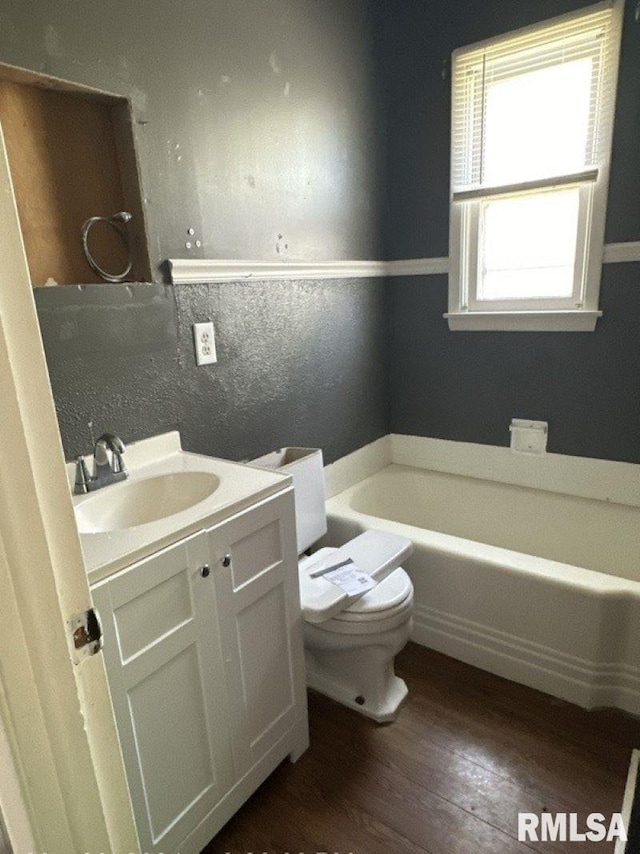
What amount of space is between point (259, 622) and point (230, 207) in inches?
51.5

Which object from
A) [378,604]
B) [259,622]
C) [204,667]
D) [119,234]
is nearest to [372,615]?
[378,604]

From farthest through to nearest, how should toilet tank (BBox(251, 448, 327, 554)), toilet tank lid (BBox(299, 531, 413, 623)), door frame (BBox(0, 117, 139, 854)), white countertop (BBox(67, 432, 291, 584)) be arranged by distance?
toilet tank (BBox(251, 448, 327, 554)) < toilet tank lid (BBox(299, 531, 413, 623)) < white countertop (BBox(67, 432, 291, 584)) < door frame (BBox(0, 117, 139, 854))

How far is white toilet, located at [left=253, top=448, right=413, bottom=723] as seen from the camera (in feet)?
5.04

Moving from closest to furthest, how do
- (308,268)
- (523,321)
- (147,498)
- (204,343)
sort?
(147,498), (204,343), (308,268), (523,321)

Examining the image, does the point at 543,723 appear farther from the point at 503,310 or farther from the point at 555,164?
the point at 555,164

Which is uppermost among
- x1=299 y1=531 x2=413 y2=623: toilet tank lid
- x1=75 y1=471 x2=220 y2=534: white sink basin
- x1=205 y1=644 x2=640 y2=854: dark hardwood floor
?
x1=75 y1=471 x2=220 y2=534: white sink basin

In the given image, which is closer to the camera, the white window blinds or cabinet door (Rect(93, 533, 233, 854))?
cabinet door (Rect(93, 533, 233, 854))

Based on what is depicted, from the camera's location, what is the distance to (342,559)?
1.72m

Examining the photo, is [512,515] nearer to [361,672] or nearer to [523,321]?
[523,321]

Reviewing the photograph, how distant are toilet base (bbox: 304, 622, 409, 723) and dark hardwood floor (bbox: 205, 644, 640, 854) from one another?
38mm

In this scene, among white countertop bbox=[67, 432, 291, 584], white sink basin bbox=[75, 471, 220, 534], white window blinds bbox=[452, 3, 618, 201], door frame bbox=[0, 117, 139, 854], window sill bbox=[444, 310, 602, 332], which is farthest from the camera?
window sill bbox=[444, 310, 602, 332]

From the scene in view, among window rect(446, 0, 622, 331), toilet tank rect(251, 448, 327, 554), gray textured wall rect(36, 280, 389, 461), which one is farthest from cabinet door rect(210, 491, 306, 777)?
window rect(446, 0, 622, 331)

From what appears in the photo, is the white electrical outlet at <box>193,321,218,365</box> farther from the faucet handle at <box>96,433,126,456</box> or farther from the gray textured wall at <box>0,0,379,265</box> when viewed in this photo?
the faucet handle at <box>96,433,126,456</box>

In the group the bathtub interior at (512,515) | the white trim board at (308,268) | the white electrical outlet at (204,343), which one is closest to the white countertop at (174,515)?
the white electrical outlet at (204,343)
